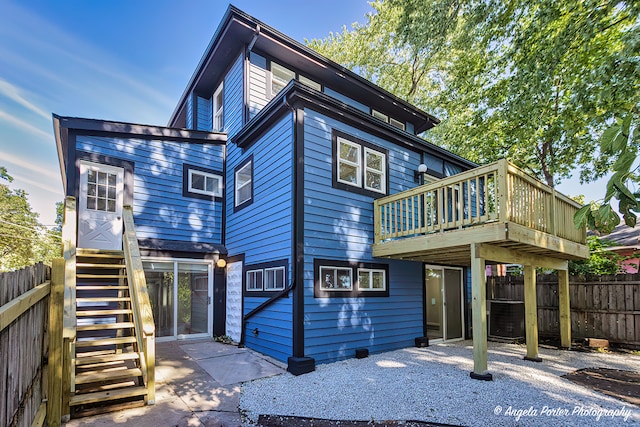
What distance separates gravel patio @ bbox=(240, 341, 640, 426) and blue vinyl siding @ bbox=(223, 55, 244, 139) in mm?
5826

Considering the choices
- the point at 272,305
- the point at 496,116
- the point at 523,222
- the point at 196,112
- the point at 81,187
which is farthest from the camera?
the point at 496,116

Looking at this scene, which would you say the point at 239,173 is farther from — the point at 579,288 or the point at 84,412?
the point at 579,288

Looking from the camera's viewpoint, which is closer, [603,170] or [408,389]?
[408,389]

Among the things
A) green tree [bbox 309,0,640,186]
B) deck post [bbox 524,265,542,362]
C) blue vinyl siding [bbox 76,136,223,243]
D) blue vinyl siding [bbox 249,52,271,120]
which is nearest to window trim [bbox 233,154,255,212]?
blue vinyl siding [bbox 76,136,223,243]

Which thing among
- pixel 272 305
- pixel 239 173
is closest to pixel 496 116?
pixel 239 173

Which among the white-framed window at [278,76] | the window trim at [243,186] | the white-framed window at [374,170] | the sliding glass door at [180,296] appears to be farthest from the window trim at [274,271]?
the white-framed window at [278,76]

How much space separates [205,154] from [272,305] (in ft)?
14.5

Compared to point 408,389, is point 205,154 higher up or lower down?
higher up

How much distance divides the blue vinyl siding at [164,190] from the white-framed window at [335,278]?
3519 mm

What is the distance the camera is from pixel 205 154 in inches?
344

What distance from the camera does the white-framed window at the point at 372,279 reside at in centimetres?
695

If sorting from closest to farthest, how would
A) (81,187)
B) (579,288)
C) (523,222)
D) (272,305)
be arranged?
(523,222) → (272,305) → (81,187) → (579,288)

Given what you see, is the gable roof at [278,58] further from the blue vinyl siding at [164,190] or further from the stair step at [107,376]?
the stair step at [107,376]

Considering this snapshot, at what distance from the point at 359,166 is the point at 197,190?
4.08m
